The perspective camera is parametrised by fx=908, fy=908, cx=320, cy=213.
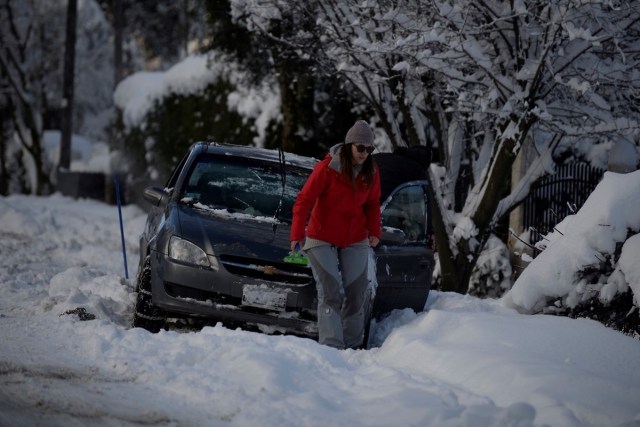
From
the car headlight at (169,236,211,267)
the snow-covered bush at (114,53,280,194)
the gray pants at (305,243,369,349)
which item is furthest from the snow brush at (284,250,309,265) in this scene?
the snow-covered bush at (114,53,280,194)

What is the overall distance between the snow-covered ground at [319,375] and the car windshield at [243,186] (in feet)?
4.31

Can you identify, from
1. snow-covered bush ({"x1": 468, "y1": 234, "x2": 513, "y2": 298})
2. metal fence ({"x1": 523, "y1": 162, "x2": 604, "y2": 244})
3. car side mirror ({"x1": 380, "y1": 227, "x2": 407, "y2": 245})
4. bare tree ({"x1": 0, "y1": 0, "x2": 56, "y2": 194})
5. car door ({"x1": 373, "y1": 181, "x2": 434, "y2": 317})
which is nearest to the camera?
car side mirror ({"x1": 380, "y1": 227, "x2": 407, "y2": 245})

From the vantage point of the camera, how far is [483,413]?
188 inches

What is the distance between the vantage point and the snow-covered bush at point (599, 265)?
6.42 metres

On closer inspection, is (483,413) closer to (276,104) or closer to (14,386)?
(14,386)

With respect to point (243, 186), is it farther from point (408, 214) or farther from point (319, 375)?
point (319, 375)

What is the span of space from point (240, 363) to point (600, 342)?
93.7 inches

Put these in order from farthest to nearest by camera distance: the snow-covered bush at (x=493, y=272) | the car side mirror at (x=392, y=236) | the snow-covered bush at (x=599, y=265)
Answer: the snow-covered bush at (x=493, y=272), the car side mirror at (x=392, y=236), the snow-covered bush at (x=599, y=265)

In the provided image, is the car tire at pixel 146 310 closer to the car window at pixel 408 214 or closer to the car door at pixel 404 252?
the car door at pixel 404 252

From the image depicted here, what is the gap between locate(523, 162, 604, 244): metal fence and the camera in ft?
41.9

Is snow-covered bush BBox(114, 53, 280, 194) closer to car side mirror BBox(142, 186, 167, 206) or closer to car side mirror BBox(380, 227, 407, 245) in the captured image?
car side mirror BBox(142, 186, 167, 206)

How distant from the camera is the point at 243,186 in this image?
26.4 ft

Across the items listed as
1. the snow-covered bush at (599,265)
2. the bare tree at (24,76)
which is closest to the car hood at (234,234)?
the snow-covered bush at (599,265)

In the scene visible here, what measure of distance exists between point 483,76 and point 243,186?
12.3ft
